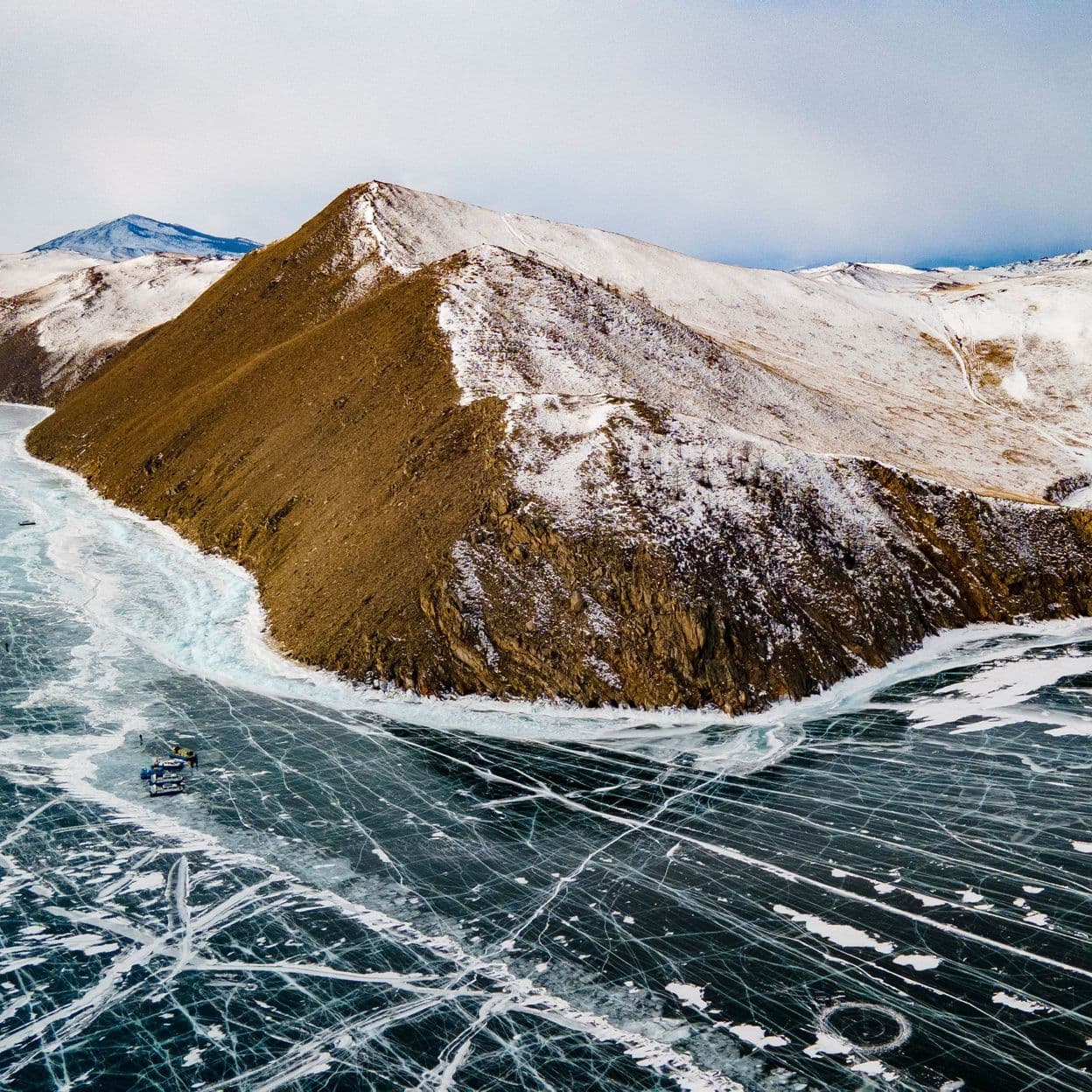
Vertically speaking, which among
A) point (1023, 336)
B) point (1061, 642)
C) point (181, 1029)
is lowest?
point (181, 1029)

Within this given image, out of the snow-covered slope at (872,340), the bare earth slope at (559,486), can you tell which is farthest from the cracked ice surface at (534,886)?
the snow-covered slope at (872,340)

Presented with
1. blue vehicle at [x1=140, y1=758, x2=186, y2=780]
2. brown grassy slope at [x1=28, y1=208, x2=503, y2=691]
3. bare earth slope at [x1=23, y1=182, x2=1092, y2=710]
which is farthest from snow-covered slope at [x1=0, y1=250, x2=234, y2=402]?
blue vehicle at [x1=140, y1=758, x2=186, y2=780]

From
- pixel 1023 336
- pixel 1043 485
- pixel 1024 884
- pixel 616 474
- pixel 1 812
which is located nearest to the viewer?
pixel 1024 884

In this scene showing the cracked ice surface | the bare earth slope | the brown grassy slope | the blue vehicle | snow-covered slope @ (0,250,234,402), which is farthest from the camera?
snow-covered slope @ (0,250,234,402)

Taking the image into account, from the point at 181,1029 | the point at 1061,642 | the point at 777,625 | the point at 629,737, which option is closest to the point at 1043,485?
the point at 1061,642

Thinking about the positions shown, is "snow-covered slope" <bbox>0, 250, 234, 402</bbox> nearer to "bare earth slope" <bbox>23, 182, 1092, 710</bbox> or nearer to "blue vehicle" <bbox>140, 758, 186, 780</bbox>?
"bare earth slope" <bbox>23, 182, 1092, 710</bbox>

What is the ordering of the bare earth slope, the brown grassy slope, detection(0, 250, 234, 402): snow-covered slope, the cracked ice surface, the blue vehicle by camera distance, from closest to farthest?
1. the cracked ice surface
2. the blue vehicle
3. the bare earth slope
4. the brown grassy slope
5. detection(0, 250, 234, 402): snow-covered slope

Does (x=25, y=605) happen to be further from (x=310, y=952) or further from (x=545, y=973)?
(x=545, y=973)
